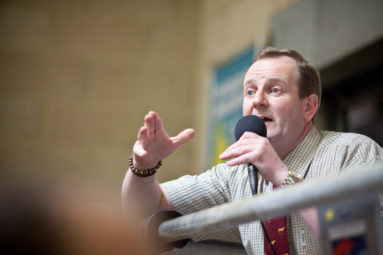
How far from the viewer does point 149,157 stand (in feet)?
5.16

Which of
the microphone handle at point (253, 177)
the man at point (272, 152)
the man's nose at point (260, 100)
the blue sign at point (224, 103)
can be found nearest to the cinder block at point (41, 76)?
the blue sign at point (224, 103)

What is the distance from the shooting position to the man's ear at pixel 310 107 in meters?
1.81

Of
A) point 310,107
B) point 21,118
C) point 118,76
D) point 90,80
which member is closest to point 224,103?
point 118,76

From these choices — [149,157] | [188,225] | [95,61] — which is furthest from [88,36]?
[188,225]

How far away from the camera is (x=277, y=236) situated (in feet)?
5.06

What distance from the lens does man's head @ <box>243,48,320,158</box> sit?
172 cm

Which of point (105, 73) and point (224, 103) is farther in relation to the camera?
point (105, 73)

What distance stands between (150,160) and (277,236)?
15.4 inches

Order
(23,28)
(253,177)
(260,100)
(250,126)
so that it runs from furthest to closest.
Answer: (23,28), (260,100), (250,126), (253,177)

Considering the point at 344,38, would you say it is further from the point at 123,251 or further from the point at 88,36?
the point at 123,251

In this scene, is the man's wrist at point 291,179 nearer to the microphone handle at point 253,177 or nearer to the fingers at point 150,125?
the microphone handle at point 253,177

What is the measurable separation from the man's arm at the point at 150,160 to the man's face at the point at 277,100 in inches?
11.3

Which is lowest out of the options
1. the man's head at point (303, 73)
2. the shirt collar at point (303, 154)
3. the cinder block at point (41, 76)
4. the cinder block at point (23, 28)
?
the shirt collar at point (303, 154)

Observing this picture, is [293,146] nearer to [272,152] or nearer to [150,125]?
[272,152]
